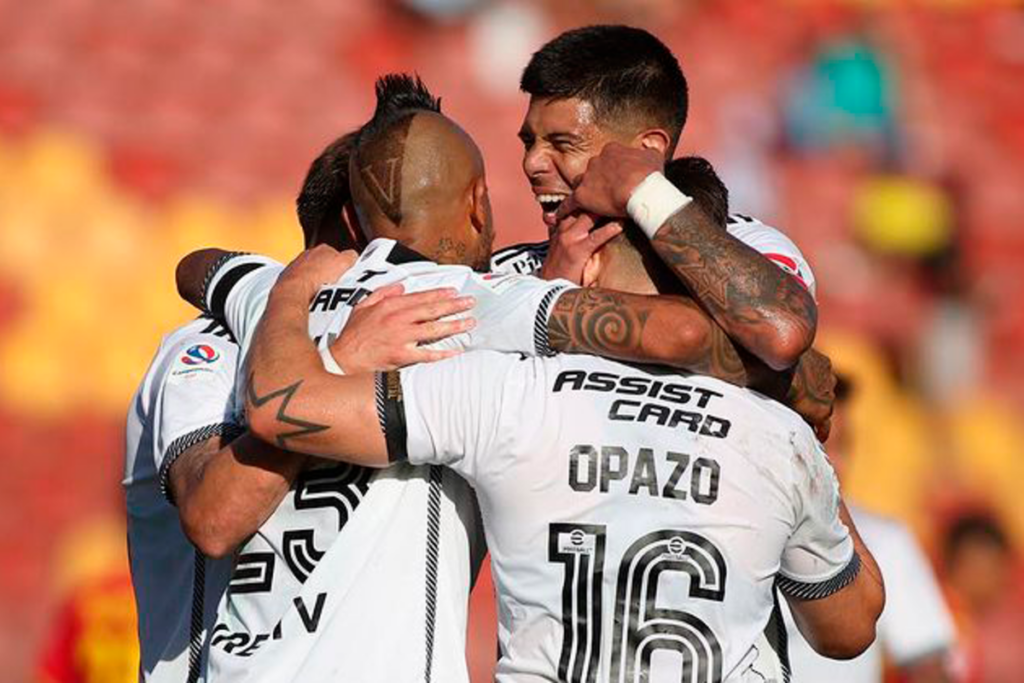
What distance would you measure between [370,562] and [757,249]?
42.0 inches

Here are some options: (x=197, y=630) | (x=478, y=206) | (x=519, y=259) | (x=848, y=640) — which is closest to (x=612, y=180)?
(x=478, y=206)

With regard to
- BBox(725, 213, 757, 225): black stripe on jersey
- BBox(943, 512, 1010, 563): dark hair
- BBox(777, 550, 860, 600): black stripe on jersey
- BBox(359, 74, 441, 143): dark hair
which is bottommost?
BBox(943, 512, 1010, 563): dark hair

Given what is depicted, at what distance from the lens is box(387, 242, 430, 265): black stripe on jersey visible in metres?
3.25

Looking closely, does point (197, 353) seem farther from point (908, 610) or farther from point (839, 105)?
point (839, 105)

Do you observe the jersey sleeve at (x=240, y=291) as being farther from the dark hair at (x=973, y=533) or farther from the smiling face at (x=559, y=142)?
the dark hair at (x=973, y=533)

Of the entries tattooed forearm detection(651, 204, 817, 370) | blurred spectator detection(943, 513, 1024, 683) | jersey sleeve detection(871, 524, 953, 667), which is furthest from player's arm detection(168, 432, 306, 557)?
blurred spectator detection(943, 513, 1024, 683)

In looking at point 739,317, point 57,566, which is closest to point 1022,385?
point 57,566

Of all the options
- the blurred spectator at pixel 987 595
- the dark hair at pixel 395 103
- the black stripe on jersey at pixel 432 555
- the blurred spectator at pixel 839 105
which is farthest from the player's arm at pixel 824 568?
the blurred spectator at pixel 839 105

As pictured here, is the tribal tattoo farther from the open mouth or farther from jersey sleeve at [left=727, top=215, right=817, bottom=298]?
the open mouth

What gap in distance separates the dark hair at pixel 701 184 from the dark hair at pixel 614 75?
496mm

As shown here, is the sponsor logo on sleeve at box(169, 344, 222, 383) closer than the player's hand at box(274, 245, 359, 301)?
No

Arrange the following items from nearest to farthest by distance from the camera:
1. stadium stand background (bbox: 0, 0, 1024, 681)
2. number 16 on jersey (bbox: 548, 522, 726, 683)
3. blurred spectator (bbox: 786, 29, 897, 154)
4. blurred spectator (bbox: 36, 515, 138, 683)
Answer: number 16 on jersey (bbox: 548, 522, 726, 683)
blurred spectator (bbox: 36, 515, 138, 683)
stadium stand background (bbox: 0, 0, 1024, 681)
blurred spectator (bbox: 786, 29, 897, 154)

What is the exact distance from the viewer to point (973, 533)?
29.1ft

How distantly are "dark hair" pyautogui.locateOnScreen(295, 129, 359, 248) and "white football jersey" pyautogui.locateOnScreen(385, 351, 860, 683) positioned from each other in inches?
25.5
